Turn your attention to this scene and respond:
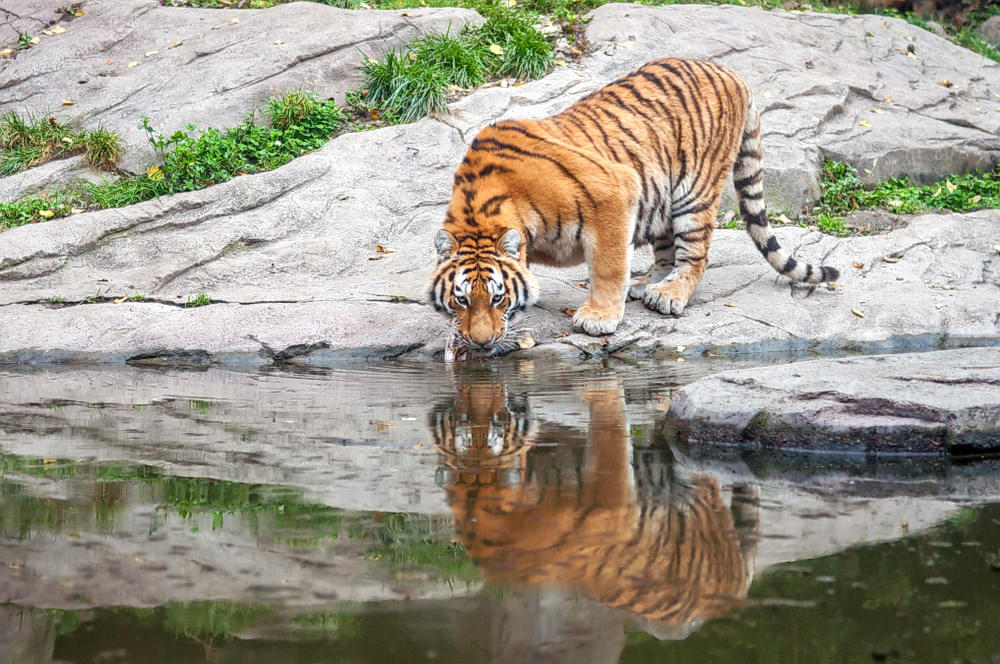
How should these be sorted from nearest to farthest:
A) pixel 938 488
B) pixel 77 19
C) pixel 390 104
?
pixel 938 488 → pixel 390 104 → pixel 77 19

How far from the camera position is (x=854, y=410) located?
10.8 feet

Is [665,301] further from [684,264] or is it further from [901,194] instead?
[901,194]

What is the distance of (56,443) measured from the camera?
3.44 metres

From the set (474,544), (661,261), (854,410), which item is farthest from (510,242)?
(474,544)

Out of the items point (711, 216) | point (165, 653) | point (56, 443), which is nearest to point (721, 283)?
point (711, 216)

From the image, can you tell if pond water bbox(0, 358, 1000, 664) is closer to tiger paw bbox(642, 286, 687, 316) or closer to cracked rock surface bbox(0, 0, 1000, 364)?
cracked rock surface bbox(0, 0, 1000, 364)

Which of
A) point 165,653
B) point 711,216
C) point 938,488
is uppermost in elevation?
point 165,653

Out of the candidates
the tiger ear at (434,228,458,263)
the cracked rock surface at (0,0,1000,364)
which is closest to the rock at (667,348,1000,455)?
the tiger ear at (434,228,458,263)

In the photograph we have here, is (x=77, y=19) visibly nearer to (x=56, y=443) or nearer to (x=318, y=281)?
(x=318, y=281)

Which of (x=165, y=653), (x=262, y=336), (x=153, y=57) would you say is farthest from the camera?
(x=153, y=57)

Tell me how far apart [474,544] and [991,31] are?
13.6m

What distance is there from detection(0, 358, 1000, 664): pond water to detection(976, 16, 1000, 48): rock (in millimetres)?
11927

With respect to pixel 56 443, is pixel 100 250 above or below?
below

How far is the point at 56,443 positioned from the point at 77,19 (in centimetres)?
844
